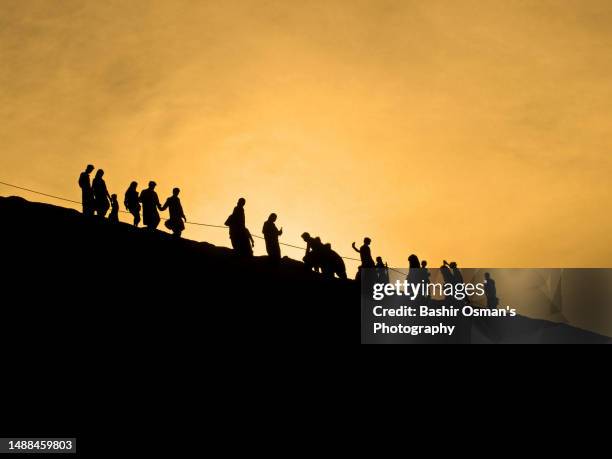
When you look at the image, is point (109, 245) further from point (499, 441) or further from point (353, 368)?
point (499, 441)

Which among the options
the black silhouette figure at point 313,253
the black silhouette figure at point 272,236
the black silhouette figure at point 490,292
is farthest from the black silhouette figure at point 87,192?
the black silhouette figure at point 490,292

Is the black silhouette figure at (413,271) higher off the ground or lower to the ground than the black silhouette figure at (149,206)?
lower

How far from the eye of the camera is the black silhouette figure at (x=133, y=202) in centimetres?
2917

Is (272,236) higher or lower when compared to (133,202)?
A: lower

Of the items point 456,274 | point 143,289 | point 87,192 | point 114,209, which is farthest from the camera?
point 456,274

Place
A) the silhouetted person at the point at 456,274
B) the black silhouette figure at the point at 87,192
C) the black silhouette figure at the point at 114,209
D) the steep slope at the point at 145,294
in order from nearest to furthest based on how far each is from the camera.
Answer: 1. the steep slope at the point at 145,294
2. the black silhouette figure at the point at 87,192
3. the black silhouette figure at the point at 114,209
4. the silhouetted person at the point at 456,274

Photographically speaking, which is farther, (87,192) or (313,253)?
(313,253)

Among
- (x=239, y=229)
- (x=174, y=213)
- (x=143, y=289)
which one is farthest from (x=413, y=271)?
(x=143, y=289)

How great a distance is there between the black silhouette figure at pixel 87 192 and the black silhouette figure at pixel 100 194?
0.18 meters

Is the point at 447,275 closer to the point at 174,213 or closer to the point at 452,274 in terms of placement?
the point at 452,274

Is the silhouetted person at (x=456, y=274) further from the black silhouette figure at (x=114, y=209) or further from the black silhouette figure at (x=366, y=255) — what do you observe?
the black silhouette figure at (x=114, y=209)

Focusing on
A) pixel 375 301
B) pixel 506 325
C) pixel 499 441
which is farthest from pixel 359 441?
pixel 506 325

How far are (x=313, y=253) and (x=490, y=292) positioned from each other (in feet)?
24.5

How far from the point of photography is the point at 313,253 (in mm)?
31562
